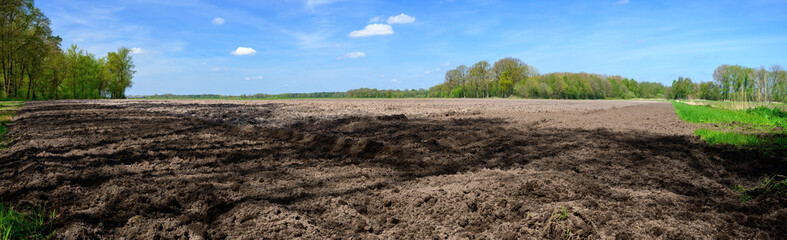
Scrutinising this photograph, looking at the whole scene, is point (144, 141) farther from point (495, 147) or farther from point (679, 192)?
point (679, 192)

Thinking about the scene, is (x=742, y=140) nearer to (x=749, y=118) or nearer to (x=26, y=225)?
(x=749, y=118)

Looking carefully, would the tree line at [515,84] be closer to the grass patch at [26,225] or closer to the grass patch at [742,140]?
the grass patch at [742,140]

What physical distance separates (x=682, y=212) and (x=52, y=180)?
6656 mm

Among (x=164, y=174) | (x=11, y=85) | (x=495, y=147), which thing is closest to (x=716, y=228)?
(x=495, y=147)

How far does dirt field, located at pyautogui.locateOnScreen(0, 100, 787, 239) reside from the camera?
2.98 m

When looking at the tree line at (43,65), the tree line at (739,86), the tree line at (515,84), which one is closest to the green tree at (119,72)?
the tree line at (43,65)

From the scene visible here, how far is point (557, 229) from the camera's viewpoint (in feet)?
Result: 9.11

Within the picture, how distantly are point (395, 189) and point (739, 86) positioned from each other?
67.4 metres

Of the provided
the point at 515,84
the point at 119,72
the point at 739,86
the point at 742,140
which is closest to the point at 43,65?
the point at 119,72

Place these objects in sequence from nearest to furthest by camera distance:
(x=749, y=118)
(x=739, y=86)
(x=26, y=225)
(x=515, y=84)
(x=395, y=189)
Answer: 1. (x=26, y=225)
2. (x=395, y=189)
3. (x=749, y=118)
4. (x=739, y=86)
5. (x=515, y=84)

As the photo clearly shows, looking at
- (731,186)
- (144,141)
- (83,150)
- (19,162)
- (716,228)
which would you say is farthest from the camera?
(144,141)

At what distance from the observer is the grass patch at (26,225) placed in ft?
9.47

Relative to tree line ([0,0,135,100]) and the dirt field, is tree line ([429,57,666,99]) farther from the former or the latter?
the dirt field

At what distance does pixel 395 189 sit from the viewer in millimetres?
3924
